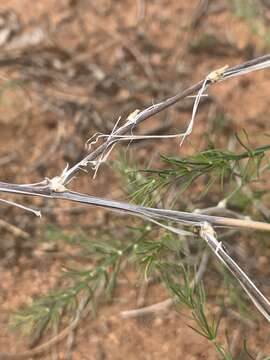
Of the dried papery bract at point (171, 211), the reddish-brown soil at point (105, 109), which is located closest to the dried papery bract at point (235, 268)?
the dried papery bract at point (171, 211)

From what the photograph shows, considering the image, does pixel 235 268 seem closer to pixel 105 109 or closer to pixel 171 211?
pixel 171 211

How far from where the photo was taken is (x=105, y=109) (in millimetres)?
2279

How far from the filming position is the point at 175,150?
7.12 feet

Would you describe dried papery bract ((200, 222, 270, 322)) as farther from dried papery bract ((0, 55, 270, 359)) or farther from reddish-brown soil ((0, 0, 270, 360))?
reddish-brown soil ((0, 0, 270, 360))

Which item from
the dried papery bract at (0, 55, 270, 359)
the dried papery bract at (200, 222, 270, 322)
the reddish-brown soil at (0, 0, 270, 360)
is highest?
the reddish-brown soil at (0, 0, 270, 360)

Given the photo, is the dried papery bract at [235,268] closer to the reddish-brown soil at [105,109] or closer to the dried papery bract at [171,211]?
the dried papery bract at [171,211]

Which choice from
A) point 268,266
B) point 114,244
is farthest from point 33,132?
point 268,266

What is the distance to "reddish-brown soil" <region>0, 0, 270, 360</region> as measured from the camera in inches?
71.2

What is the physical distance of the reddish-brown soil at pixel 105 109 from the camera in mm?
1809

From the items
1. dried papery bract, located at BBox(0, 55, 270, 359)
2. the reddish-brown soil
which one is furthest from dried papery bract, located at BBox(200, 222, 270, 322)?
the reddish-brown soil

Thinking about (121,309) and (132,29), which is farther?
(132,29)

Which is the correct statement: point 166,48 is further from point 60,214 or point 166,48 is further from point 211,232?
point 211,232

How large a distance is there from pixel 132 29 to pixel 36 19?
1.21 ft

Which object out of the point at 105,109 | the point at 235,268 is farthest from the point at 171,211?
the point at 105,109
